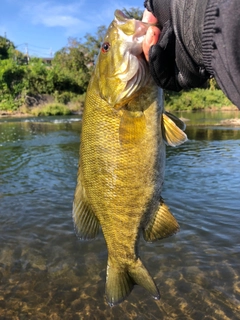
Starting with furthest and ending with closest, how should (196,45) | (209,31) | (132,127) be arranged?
(132,127) < (196,45) < (209,31)

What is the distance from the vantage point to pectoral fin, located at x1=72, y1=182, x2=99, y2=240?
2.78 metres

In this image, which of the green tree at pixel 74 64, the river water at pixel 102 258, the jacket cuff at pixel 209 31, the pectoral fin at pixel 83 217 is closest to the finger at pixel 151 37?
the jacket cuff at pixel 209 31

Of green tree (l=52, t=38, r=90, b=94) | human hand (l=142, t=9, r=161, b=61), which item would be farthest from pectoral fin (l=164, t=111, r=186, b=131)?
green tree (l=52, t=38, r=90, b=94)

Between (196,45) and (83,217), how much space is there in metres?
1.69

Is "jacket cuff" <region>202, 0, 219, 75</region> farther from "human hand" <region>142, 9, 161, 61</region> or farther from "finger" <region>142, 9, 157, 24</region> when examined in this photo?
"finger" <region>142, 9, 157, 24</region>

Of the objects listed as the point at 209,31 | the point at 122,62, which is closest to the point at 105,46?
the point at 122,62

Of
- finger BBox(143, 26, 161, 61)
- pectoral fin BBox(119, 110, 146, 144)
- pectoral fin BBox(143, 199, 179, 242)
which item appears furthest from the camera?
pectoral fin BBox(143, 199, 179, 242)

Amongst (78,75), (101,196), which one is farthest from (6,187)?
(78,75)

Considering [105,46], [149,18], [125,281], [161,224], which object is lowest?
[125,281]

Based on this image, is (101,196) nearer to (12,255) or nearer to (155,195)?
(155,195)

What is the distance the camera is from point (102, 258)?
17.0ft

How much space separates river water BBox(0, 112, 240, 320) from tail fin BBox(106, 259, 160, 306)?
52.9 inches

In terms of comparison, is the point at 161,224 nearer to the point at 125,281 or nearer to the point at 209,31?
the point at 125,281

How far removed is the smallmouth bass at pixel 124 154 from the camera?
2.29m
